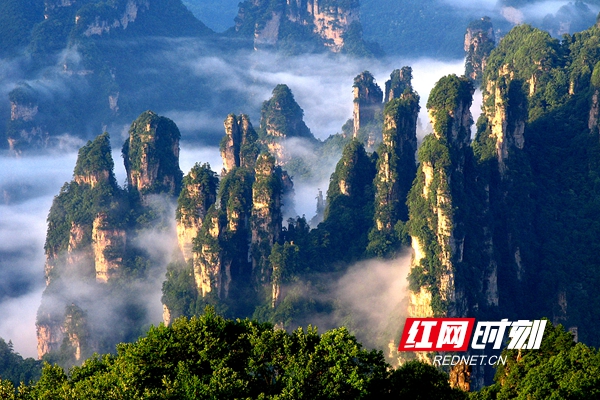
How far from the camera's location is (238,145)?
13962 cm

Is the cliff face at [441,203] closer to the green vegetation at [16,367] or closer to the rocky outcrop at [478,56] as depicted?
the green vegetation at [16,367]

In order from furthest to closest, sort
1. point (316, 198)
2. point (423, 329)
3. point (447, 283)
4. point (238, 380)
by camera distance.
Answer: point (316, 198), point (447, 283), point (423, 329), point (238, 380)

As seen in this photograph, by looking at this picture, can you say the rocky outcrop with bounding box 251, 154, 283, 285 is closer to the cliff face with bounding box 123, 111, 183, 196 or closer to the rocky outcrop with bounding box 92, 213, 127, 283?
the rocky outcrop with bounding box 92, 213, 127, 283

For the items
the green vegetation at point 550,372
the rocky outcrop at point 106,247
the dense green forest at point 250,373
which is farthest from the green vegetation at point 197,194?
the dense green forest at point 250,373

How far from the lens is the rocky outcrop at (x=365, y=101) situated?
161375 millimetres

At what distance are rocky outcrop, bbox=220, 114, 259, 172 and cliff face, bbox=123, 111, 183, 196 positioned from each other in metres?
4.75

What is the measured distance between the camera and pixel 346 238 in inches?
4766

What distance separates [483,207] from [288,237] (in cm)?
1606

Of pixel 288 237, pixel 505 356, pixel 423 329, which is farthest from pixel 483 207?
pixel 505 356

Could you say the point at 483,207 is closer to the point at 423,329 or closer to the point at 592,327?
the point at 592,327

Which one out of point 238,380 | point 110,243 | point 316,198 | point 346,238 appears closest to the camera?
point 238,380

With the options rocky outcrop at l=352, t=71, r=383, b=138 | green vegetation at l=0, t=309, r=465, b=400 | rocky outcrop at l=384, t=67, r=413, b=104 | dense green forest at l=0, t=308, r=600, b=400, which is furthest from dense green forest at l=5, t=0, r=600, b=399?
green vegetation at l=0, t=309, r=465, b=400

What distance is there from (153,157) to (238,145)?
8762mm

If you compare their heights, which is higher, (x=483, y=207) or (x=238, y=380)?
(x=483, y=207)
